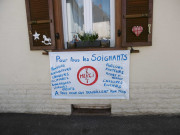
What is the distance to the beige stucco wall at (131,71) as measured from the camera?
2.67 metres

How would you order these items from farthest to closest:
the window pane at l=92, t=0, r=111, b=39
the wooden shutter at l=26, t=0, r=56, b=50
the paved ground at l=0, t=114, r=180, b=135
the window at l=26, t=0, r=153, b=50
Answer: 1. the window pane at l=92, t=0, r=111, b=39
2. the wooden shutter at l=26, t=0, r=56, b=50
3. the window at l=26, t=0, r=153, b=50
4. the paved ground at l=0, t=114, r=180, b=135

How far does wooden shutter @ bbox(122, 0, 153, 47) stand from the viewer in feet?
8.52

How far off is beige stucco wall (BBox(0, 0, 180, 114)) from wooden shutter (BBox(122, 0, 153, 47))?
14cm

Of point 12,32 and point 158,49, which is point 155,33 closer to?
point 158,49

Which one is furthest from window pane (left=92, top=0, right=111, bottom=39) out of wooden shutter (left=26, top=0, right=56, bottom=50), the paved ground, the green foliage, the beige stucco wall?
the paved ground

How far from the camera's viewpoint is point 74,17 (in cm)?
308

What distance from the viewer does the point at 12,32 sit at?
2963mm

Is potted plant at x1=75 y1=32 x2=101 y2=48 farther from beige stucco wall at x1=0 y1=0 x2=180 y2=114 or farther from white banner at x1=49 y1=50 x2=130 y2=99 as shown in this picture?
beige stucco wall at x1=0 y1=0 x2=180 y2=114

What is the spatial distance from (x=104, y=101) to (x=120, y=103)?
0.35m

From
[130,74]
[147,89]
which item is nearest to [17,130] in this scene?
[130,74]

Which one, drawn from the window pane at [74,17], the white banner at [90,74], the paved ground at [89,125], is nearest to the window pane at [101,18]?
the window pane at [74,17]

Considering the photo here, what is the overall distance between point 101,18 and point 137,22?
0.78m

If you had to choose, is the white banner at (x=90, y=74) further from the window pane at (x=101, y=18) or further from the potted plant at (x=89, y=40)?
the window pane at (x=101, y=18)

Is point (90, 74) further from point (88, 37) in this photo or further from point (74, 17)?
point (74, 17)
